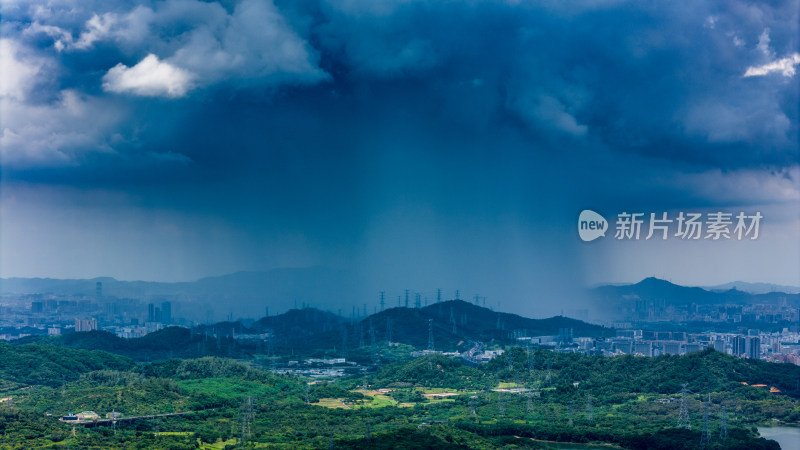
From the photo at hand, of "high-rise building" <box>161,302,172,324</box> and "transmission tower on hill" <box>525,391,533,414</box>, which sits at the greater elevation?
"high-rise building" <box>161,302,172,324</box>

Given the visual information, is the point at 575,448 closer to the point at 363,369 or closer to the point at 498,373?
the point at 498,373

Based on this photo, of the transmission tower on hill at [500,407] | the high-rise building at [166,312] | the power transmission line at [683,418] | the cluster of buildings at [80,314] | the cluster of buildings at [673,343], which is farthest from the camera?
the high-rise building at [166,312]

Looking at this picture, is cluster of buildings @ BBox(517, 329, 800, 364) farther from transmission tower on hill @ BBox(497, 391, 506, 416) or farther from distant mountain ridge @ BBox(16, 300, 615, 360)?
transmission tower on hill @ BBox(497, 391, 506, 416)

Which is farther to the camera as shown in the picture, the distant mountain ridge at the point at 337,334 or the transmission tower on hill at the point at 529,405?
the distant mountain ridge at the point at 337,334

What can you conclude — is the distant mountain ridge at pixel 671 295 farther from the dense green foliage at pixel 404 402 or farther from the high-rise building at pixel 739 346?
the dense green foliage at pixel 404 402

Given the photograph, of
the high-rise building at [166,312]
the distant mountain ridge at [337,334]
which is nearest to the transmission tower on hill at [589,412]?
the distant mountain ridge at [337,334]

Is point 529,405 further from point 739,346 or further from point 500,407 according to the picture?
A: point 739,346

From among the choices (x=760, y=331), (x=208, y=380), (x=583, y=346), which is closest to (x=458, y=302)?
(x=583, y=346)

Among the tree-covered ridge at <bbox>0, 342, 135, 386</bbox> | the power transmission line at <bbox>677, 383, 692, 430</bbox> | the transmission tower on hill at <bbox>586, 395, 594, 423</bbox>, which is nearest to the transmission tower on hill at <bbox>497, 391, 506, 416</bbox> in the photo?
the transmission tower on hill at <bbox>586, 395, 594, 423</bbox>

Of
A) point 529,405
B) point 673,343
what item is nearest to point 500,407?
point 529,405
